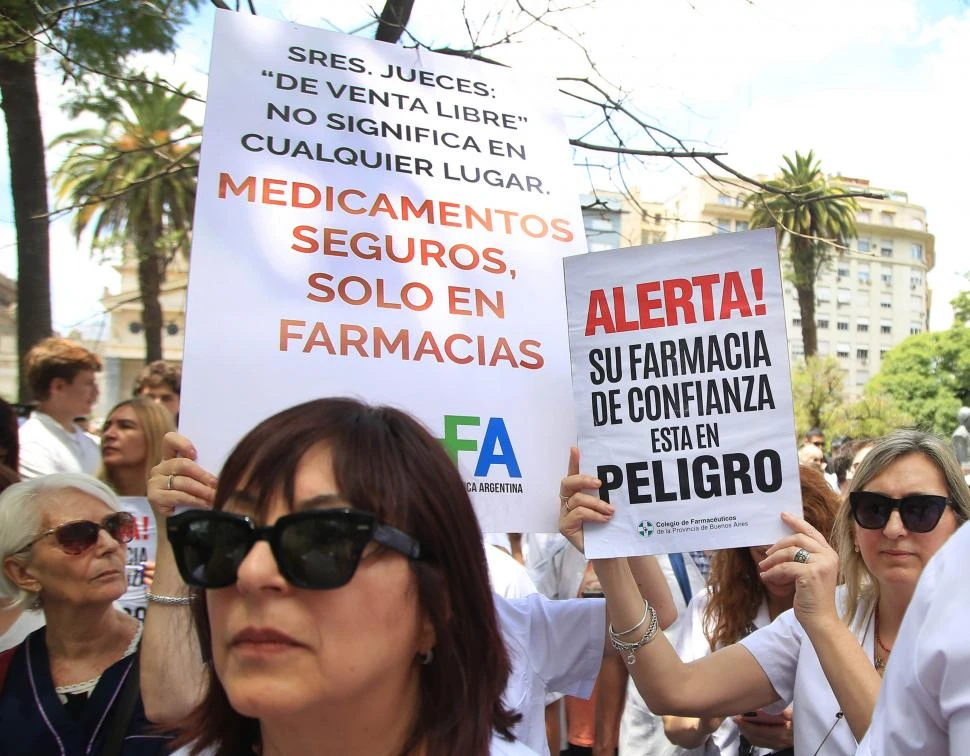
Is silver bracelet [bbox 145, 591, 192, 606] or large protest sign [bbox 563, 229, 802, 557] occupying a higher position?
large protest sign [bbox 563, 229, 802, 557]

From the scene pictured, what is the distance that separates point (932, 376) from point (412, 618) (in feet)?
171

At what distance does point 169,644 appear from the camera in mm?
2154

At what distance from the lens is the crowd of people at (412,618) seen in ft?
4.39

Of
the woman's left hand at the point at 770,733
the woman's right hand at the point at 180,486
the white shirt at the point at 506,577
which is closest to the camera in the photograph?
the woman's right hand at the point at 180,486

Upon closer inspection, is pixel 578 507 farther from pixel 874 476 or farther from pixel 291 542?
pixel 291 542

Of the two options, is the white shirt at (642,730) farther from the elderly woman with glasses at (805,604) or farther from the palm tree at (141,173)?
the palm tree at (141,173)

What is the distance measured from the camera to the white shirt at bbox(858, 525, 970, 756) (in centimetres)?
113

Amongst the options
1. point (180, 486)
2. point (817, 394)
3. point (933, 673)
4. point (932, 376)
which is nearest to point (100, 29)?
point (180, 486)

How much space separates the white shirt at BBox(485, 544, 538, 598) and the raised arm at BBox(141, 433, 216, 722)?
1212 millimetres

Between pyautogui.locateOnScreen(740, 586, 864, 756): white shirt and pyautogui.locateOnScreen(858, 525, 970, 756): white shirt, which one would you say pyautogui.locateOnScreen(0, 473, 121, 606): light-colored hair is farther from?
pyautogui.locateOnScreen(858, 525, 970, 756): white shirt

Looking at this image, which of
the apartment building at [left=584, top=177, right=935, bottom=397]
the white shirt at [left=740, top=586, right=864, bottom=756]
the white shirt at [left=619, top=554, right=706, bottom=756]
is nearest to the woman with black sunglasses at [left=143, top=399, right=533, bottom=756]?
the white shirt at [left=740, top=586, right=864, bottom=756]

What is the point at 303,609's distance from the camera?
134 centimetres

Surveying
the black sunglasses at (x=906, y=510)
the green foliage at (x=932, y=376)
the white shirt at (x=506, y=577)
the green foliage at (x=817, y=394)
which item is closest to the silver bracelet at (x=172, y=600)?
the white shirt at (x=506, y=577)

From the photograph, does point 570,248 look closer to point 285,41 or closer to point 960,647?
point 285,41
